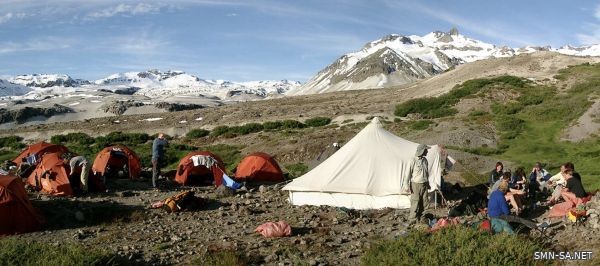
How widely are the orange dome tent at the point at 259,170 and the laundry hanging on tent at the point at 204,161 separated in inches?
67.1

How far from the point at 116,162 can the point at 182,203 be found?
337 inches

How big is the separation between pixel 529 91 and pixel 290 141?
32.0 meters

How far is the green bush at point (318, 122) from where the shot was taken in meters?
56.5

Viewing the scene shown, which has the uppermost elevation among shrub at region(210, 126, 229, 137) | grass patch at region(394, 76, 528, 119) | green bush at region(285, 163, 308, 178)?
grass patch at region(394, 76, 528, 119)

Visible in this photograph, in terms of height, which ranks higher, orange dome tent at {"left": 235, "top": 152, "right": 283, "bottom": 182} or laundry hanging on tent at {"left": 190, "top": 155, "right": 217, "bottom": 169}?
laundry hanging on tent at {"left": 190, "top": 155, "right": 217, "bottom": 169}

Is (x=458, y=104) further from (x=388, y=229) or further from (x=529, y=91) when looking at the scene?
(x=388, y=229)

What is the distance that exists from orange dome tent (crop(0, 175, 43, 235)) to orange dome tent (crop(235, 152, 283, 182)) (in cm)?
1061

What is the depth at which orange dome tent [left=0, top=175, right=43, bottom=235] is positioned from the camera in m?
14.7

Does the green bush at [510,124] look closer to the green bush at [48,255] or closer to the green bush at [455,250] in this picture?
the green bush at [455,250]

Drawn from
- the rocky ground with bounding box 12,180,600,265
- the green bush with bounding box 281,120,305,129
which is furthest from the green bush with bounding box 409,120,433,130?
the rocky ground with bounding box 12,180,600,265

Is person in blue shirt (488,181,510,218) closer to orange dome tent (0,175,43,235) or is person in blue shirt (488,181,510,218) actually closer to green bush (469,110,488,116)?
orange dome tent (0,175,43,235)

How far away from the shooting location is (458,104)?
188 ft

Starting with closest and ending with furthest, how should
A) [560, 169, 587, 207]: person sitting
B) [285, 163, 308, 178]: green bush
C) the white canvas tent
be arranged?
1. [560, 169, 587, 207]: person sitting
2. the white canvas tent
3. [285, 163, 308, 178]: green bush

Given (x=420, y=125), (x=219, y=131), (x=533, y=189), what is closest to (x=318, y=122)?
(x=219, y=131)
